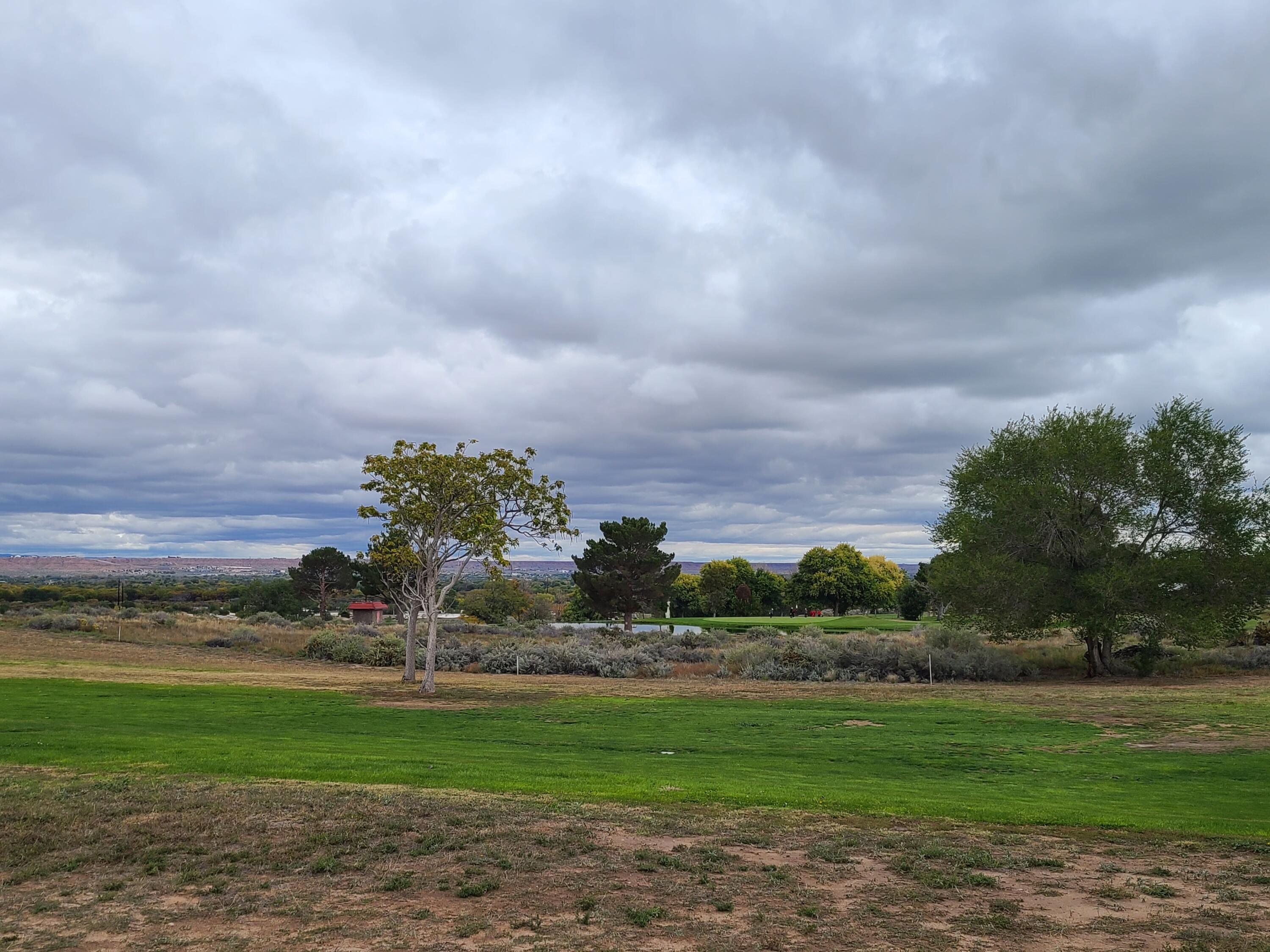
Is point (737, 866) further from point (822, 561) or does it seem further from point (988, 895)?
point (822, 561)

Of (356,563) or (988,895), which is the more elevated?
(356,563)

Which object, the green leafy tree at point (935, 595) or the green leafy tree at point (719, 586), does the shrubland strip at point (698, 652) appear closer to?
the green leafy tree at point (935, 595)

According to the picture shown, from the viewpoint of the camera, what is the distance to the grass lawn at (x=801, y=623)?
67250 mm

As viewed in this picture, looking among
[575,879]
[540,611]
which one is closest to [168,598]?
[540,611]

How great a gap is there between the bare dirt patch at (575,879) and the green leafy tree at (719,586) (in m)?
105

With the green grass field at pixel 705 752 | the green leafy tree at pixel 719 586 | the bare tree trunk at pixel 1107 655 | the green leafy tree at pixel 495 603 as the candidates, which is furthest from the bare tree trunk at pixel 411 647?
the green leafy tree at pixel 719 586

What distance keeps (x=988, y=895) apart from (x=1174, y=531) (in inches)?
1327

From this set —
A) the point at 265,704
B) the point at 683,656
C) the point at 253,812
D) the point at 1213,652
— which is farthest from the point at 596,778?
the point at 1213,652

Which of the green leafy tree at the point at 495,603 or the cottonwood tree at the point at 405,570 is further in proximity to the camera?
the green leafy tree at the point at 495,603

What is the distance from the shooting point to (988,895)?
7.61 meters

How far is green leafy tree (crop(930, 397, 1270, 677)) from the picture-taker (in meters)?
34.1

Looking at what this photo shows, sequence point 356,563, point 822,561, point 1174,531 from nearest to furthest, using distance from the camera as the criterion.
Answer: point 1174,531 → point 356,563 → point 822,561

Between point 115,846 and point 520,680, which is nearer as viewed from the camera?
point 115,846

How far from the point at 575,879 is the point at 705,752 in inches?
375
